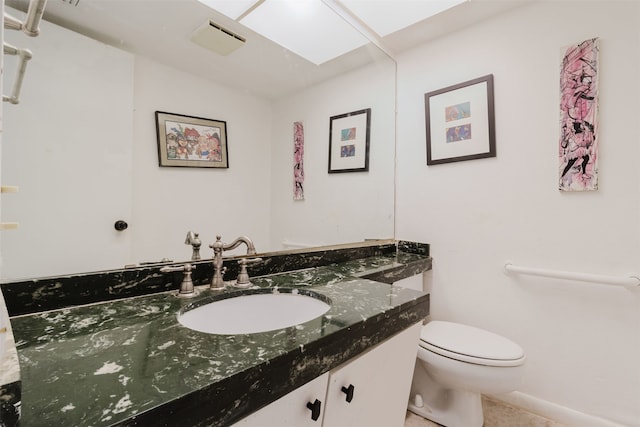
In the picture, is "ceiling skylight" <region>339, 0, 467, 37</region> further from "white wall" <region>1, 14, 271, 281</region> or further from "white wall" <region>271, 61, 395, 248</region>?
"white wall" <region>1, 14, 271, 281</region>

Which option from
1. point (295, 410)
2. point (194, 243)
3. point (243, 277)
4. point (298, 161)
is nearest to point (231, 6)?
point (298, 161)

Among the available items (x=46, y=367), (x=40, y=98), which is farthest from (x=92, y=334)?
(x=40, y=98)

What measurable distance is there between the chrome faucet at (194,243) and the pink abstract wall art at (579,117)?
5.19 feet

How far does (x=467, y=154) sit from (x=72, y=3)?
1.73 meters

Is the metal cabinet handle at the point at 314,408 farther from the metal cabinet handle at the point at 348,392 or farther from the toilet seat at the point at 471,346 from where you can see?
the toilet seat at the point at 471,346

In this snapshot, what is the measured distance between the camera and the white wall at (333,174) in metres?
1.34

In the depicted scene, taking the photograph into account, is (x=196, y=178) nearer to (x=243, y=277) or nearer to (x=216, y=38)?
(x=243, y=277)

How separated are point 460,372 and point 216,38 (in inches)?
64.9

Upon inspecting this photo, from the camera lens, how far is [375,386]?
31.6 inches

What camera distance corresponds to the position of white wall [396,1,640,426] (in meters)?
1.20

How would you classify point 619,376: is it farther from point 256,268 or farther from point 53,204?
point 53,204

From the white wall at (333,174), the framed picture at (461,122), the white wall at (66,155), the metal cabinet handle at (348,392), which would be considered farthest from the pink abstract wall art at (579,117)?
the white wall at (66,155)

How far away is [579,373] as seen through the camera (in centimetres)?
131

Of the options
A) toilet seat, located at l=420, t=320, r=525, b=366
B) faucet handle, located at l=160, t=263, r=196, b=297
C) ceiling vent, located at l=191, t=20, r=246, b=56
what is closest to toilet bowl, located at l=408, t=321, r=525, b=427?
toilet seat, located at l=420, t=320, r=525, b=366
